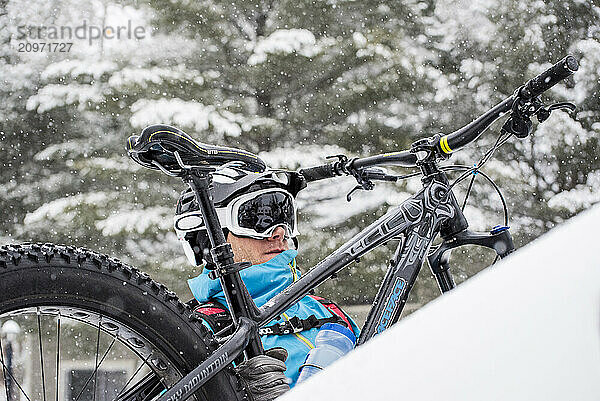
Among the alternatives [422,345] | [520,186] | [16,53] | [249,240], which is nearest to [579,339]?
[422,345]

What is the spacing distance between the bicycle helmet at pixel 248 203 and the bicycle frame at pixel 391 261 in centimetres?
28

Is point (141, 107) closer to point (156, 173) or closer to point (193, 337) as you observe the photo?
point (156, 173)

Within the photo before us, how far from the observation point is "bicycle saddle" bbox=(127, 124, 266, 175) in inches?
40.8

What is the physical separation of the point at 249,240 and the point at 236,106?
4.69 metres

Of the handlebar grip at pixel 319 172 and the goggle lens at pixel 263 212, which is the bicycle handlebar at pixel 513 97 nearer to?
the handlebar grip at pixel 319 172

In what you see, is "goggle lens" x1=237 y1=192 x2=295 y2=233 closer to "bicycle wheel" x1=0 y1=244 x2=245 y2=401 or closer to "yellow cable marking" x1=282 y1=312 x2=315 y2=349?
"yellow cable marking" x1=282 y1=312 x2=315 y2=349

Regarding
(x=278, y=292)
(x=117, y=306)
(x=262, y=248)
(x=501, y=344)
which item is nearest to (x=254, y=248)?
(x=262, y=248)

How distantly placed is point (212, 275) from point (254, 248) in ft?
1.34

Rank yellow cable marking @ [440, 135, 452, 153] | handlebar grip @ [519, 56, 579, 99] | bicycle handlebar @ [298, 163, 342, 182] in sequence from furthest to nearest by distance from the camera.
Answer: bicycle handlebar @ [298, 163, 342, 182]
yellow cable marking @ [440, 135, 452, 153]
handlebar grip @ [519, 56, 579, 99]

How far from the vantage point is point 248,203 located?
1526 millimetres

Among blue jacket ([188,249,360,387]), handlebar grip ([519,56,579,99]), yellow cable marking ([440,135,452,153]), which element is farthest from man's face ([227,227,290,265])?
handlebar grip ([519,56,579,99])

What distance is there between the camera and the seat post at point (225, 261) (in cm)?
110

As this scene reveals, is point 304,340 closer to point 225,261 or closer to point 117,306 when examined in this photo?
point 225,261

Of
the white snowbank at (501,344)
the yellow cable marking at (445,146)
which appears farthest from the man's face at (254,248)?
the white snowbank at (501,344)
